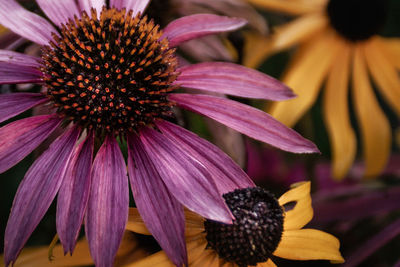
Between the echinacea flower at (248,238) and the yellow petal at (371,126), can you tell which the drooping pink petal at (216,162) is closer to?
the echinacea flower at (248,238)

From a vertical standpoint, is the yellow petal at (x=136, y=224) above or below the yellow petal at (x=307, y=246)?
above

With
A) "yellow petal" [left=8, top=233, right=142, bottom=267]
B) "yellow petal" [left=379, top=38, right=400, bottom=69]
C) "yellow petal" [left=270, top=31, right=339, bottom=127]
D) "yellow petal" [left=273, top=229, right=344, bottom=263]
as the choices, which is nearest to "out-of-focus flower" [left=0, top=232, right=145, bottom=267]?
"yellow petal" [left=8, top=233, right=142, bottom=267]

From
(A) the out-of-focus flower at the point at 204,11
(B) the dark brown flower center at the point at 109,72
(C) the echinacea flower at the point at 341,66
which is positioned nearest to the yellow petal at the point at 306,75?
(C) the echinacea flower at the point at 341,66

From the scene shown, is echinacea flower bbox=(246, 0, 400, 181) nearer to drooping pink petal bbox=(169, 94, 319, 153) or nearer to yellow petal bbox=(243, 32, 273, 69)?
yellow petal bbox=(243, 32, 273, 69)

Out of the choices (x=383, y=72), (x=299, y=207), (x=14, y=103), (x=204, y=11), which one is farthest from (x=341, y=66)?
(x=14, y=103)

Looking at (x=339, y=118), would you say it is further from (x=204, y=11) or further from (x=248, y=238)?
(x=248, y=238)

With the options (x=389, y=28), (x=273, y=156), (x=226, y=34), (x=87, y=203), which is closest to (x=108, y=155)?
(x=87, y=203)

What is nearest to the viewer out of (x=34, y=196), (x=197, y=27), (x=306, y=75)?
(x=34, y=196)
